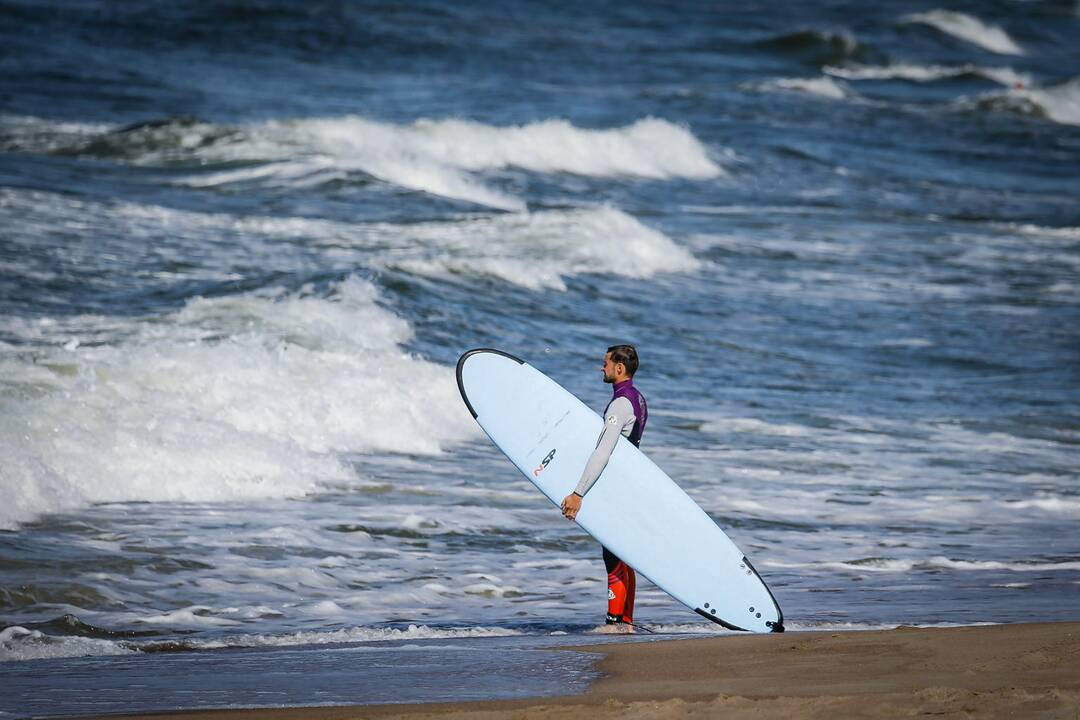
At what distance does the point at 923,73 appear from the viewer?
4669 cm

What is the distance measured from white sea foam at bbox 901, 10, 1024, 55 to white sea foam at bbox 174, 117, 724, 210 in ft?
99.6

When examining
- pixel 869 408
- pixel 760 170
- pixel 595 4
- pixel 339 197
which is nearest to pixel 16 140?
pixel 339 197

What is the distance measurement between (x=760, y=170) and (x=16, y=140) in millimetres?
13521

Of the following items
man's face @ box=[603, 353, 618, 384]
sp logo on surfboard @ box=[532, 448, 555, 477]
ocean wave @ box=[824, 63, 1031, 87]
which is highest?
ocean wave @ box=[824, 63, 1031, 87]

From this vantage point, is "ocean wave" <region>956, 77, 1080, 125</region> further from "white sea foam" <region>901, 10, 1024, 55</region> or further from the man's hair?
the man's hair

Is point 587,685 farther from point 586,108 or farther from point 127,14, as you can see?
point 127,14

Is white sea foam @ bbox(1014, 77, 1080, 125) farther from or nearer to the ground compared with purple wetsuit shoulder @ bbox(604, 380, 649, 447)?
farther from the ground

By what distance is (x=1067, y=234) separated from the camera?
75.5 ft

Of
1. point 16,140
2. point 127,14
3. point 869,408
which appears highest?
point 127,14

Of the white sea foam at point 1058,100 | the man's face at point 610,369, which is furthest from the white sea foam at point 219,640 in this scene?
the white sea foam at point 1058,100

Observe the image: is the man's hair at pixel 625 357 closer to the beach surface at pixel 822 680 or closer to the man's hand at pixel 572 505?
the man's hand at pixel 572 505

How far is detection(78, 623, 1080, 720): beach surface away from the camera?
13.4 feet

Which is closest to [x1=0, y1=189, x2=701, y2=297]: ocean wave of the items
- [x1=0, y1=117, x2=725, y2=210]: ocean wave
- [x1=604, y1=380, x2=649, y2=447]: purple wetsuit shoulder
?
[x1=0, y1=117, x2=725, y2=210]: ocean wave

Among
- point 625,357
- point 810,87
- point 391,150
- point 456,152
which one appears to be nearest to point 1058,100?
point 810,87
